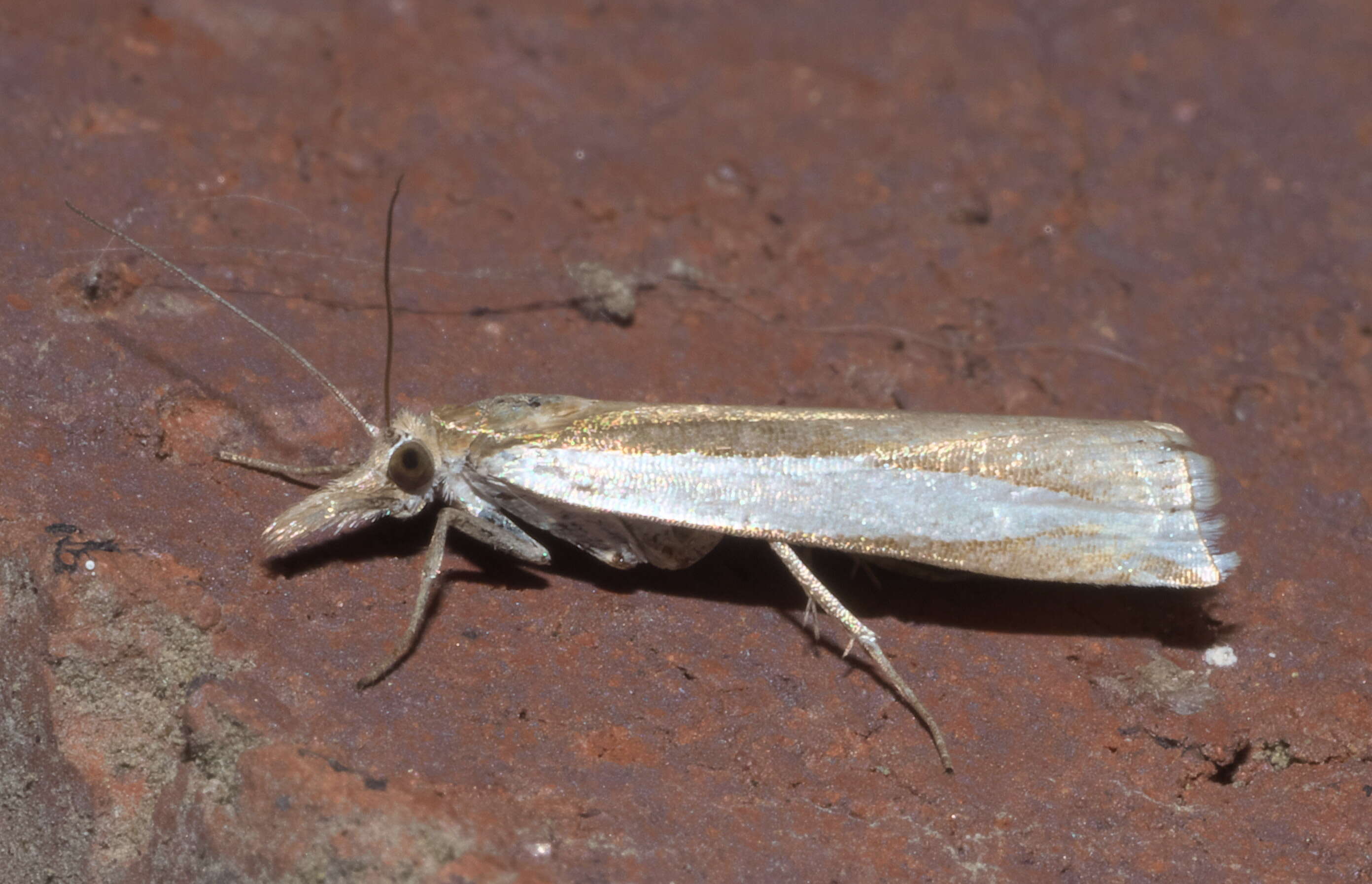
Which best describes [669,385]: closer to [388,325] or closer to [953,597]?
[388,325]

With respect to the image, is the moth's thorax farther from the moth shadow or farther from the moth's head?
the moth shadow

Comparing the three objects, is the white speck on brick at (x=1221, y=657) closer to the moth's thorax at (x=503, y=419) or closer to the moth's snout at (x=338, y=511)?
the moth's thorax at (x=503, y=419)

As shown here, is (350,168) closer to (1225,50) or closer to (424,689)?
(424,689)

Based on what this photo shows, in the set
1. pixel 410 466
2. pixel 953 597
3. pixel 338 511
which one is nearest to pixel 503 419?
pixel 410 466

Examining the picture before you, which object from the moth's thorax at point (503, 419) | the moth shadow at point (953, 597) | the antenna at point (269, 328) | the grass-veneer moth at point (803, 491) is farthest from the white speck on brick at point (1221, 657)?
the antenna at point (269, 328)

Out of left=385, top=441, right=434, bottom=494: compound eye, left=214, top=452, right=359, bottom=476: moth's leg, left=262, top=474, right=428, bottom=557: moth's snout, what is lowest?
left=214, top=452, right=359, bottom=476: moth's leg

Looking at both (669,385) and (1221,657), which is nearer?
(1221,657)

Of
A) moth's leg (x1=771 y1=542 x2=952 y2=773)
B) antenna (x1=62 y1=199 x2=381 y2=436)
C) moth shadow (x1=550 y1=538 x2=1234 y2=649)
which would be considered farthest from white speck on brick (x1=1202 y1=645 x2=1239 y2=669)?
antenna (x1=62 y1=199 x2=381 y2=436)
